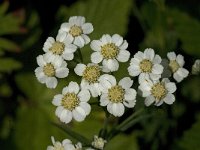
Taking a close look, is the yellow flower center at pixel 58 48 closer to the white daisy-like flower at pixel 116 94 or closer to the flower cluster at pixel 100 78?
the flower cluster at pixel 100 78

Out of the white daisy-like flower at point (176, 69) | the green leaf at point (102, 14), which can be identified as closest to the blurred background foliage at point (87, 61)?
the green leaf at point (102, 14)

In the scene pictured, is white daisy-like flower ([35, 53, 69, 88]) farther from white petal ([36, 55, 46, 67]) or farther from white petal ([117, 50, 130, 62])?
white petal ([117, 50, 130, 62])

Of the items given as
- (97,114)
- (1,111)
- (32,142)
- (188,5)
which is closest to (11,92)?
(1,111)

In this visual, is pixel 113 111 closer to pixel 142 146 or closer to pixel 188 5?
pixel 142 146

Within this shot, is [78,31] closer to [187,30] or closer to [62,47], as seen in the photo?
[62,47]

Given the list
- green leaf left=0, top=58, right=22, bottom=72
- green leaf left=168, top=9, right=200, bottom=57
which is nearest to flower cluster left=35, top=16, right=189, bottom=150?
green leaf left=0, top=58, right=22, bottom=72

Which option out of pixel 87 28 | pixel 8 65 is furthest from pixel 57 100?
pixel 8 65
